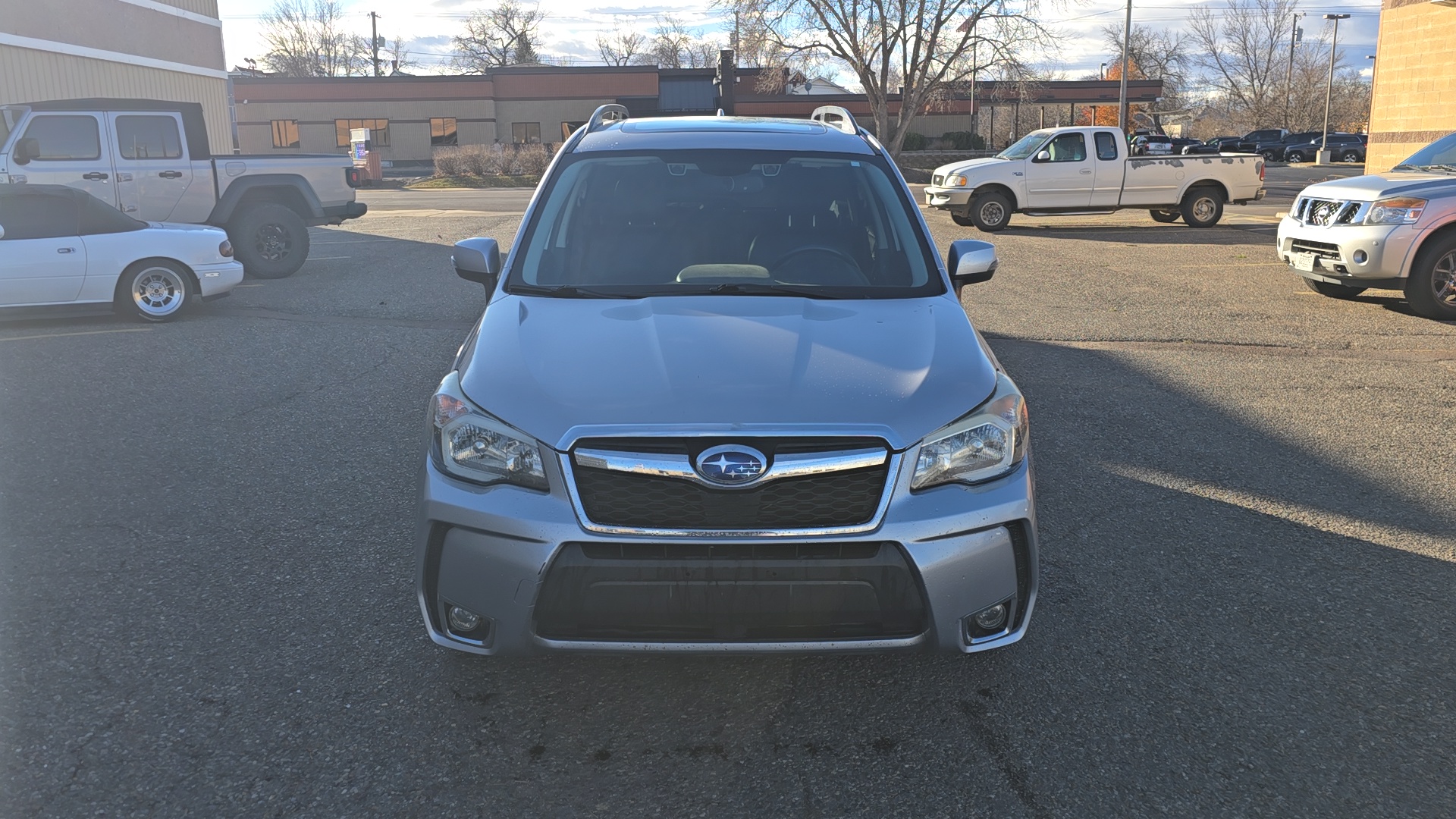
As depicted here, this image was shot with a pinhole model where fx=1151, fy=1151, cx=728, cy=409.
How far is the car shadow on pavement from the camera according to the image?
300 cm

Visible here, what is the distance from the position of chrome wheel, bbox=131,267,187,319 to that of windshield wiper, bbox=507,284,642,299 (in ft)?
Result: 27.0

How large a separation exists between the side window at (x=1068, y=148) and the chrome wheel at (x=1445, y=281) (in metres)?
11.2

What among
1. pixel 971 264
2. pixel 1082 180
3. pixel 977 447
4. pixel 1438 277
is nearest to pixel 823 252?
pixel 971 264

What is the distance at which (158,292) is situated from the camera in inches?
433

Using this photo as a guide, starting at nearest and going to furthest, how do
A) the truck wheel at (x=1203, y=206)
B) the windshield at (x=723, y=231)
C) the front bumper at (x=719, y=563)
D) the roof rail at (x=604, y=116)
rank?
the front bumper at (x=719, y=563) → the windshield at (x=723, y=231) → the roof rail at (x=604, y=116) → the truck wheel at (x=1203, y=206)

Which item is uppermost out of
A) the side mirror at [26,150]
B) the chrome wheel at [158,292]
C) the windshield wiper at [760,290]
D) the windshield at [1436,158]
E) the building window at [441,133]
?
the building window at [441,133]

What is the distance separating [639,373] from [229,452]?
3934mm

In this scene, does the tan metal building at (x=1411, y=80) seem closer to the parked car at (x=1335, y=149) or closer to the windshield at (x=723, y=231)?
the windshield at (x=723, y=231)

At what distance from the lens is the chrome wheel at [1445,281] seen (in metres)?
10.3

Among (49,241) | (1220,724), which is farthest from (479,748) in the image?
(49,241)

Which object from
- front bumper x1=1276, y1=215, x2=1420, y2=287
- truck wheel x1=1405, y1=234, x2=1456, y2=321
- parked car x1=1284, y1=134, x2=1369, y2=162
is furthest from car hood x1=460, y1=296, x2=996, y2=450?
parked car x1=1284, y1=134, x2=1369, y2=162

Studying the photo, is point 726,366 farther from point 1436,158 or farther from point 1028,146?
point 1028,146

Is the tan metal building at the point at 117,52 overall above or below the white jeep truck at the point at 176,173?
above

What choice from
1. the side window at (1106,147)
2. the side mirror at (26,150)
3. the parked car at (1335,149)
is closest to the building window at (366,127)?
the parked car at (1335,149)
